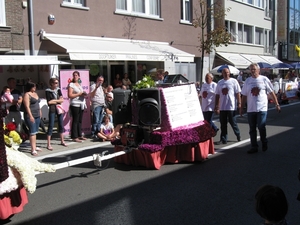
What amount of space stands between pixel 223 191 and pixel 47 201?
2519 mm

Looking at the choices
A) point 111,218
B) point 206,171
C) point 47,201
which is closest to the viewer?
point 111,218

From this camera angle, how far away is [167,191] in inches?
216

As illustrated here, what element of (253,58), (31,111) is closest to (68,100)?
(31,111)

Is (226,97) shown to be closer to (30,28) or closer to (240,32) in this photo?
(30,28)

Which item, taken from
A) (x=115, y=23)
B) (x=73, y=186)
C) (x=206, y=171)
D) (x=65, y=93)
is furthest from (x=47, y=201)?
(x=115, y=23)

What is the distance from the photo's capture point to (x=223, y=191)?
542cm

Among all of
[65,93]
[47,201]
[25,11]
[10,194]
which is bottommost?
[47,201]

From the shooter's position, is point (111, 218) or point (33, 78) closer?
point (111, 218)

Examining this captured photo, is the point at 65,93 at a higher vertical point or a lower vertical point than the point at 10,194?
higher

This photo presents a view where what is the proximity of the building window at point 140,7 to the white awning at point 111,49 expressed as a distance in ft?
4.84

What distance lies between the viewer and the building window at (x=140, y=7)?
17016 mm

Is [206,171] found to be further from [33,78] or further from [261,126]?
[33,78]

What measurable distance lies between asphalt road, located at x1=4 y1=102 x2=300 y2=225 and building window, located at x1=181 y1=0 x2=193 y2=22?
1439cm

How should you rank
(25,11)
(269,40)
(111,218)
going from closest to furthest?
(111,218) < (25,11) < (269,40)
